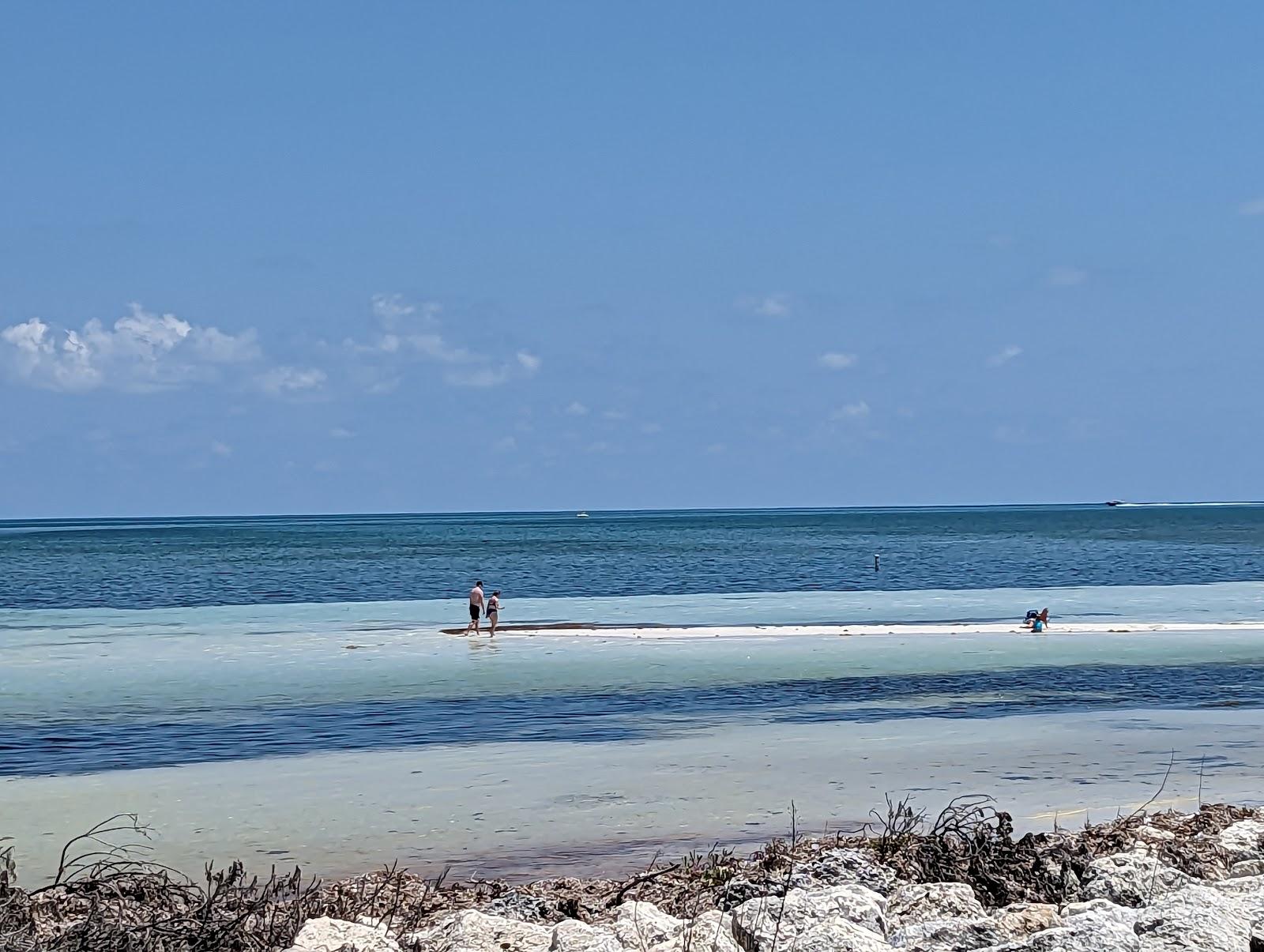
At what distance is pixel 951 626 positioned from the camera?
3503 centimetres

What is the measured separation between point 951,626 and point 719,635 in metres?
6.46

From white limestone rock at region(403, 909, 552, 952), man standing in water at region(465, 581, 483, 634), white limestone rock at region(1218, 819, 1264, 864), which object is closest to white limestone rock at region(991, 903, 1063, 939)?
white limestone rock at region(1218, 819, 1264, 864)

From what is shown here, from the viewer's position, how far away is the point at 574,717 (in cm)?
1981

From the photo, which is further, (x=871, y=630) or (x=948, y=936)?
(x=871, y=630)

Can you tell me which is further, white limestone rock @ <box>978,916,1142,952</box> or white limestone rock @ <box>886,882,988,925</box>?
white limestone rock @ <box>886,882,988,925</box>

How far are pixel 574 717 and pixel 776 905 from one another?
475 inches

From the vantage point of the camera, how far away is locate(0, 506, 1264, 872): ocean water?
12953 millimetres

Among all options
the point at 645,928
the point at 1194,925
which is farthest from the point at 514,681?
the point at 1194,925

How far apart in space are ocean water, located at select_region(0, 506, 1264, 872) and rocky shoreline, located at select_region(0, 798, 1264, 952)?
82.9 inches

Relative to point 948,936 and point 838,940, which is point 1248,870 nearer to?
point 948,936

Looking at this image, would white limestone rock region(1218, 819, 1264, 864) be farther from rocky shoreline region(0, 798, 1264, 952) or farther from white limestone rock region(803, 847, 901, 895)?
white limestone rock region(803, 847, 901, 895)

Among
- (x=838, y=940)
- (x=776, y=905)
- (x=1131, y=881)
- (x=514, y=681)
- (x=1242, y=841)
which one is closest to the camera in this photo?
(x=838, y=940)

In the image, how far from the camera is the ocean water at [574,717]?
1295 cm

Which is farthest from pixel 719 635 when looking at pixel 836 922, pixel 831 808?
pixel 836 922
